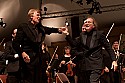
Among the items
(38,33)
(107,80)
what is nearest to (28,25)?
(38,33)

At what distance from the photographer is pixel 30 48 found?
11.9ft

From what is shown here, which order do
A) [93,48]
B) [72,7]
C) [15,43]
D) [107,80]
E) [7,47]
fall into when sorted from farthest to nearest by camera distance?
[72,7] → [107,80] → [7,47] → [93,48] → [15,43]

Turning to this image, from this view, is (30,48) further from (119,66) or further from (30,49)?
(119,66)

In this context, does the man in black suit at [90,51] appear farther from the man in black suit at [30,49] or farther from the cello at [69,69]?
the cello at [69,69]

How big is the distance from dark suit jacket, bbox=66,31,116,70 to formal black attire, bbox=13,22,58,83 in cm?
73

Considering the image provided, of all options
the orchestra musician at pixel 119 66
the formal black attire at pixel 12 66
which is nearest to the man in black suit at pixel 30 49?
the formal black attire at pixel 12 66

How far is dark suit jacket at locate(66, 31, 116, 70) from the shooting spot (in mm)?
4051

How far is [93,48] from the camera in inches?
162

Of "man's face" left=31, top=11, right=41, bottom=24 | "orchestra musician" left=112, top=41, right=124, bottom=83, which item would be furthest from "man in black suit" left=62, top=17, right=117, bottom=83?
"orchestra musician" left=112, top=41, right=124, bottom=83

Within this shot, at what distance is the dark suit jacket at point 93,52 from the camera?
4.05 metres

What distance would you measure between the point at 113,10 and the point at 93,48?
6576 mm

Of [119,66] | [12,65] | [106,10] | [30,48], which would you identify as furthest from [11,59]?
[106,10]

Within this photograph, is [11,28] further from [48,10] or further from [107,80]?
[107,80]

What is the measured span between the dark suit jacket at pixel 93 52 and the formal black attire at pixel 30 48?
730 mm
